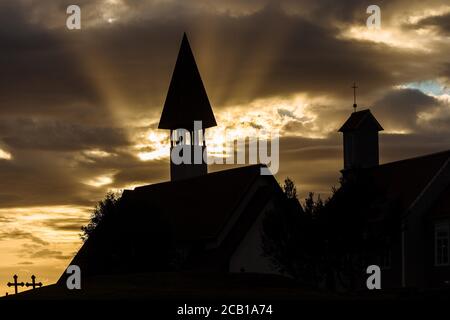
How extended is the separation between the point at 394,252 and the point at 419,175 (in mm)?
5216

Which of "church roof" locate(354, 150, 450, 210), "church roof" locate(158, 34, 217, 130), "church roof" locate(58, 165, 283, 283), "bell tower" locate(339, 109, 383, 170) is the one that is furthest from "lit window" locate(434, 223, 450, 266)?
"church roof" locate(158, 34, 217, 130)

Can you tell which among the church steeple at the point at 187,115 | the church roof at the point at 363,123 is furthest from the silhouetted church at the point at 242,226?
the church steeple at the point at 187,115

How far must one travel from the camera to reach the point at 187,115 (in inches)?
3398

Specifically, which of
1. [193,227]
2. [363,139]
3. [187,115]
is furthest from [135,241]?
[187,115]

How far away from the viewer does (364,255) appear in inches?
2317

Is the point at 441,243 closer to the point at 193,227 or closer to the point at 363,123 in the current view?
the point at 193,227

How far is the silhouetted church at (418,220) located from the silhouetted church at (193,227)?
662 centimetres

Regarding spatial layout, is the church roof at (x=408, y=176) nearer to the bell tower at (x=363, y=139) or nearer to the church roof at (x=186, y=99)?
the bell tower at (x=363, y=139)

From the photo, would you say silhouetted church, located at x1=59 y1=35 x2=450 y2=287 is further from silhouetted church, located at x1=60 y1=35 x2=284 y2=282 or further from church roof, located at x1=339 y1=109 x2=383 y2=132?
church roof, located at x1=339 y1=109 x2=383 y2=132

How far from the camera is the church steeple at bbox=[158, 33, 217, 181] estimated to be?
86562mm

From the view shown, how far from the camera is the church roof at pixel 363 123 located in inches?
3034

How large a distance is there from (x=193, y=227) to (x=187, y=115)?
2064 centimetres
